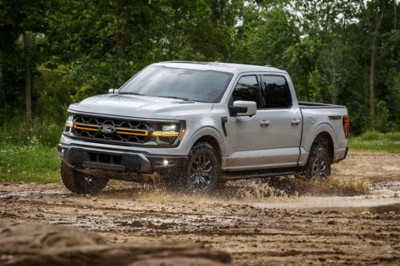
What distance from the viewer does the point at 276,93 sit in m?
12.6

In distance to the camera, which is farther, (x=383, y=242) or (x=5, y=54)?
(x=5, y=54)

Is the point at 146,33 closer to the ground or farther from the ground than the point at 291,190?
farther from the ground

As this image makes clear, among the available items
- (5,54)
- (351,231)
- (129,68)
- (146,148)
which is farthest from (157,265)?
(5,54)

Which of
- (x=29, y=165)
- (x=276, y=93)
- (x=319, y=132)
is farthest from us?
(x=29, y=165)

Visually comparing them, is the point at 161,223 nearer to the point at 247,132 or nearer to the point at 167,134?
the point at 167,134

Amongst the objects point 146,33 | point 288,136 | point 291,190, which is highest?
point 146,33

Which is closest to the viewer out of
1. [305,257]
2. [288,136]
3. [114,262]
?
[114,262]

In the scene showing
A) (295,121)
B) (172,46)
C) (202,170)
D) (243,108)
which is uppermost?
(172,46)

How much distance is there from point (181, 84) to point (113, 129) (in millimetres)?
1600

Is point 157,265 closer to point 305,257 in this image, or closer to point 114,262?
point 114,262

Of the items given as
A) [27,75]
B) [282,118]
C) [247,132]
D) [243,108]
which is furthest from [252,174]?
[27,75]

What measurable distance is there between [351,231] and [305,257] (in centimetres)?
174

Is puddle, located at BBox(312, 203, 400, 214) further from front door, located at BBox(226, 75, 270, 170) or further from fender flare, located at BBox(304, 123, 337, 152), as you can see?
fender flare, located at BBox(304, 123, 337, 152)

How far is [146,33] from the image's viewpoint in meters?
27.0
